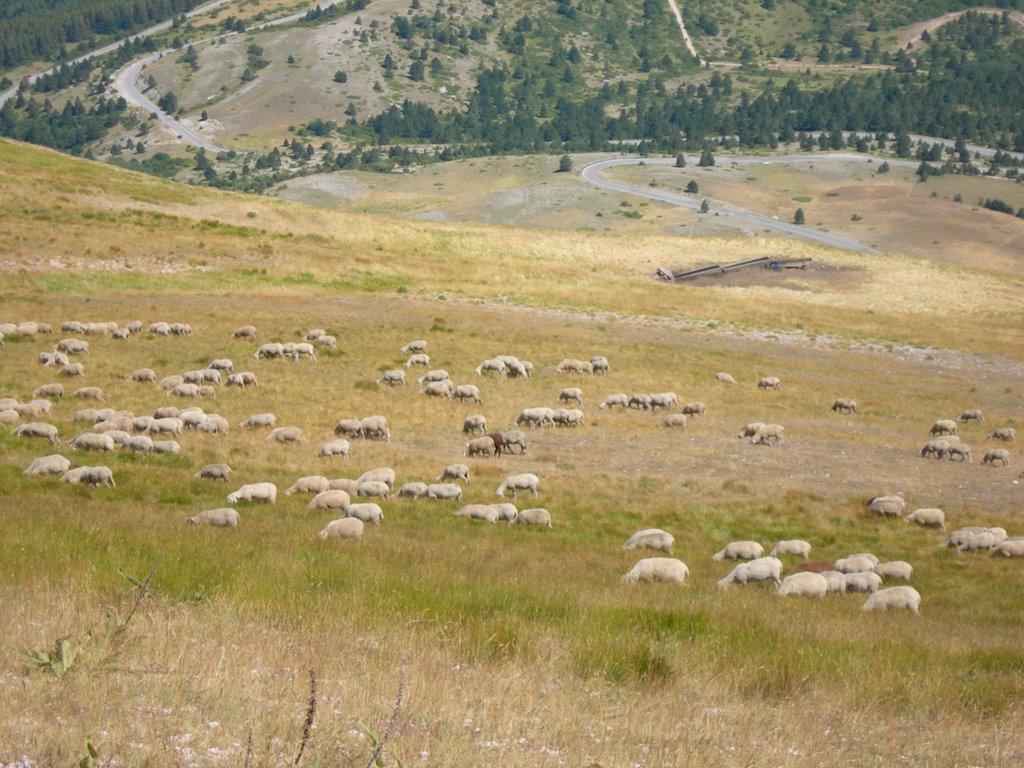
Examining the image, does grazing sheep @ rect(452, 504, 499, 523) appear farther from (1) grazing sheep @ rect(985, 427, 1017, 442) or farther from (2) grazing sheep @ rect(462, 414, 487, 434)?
(1) grazing sheep @ rect(985, 427, 1017, 442)

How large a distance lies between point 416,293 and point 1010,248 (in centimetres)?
8200

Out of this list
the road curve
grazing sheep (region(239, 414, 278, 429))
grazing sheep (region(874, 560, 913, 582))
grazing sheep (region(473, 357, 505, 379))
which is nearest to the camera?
grazing sheep (region(874, 560, 913, 582))

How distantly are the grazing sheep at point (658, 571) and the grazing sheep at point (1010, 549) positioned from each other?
8.46 m

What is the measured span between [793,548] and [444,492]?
7.56 metres

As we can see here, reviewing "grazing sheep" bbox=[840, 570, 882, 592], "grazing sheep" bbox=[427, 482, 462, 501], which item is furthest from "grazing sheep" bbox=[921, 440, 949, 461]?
"grazing sheep" bbox=[427, 482, 462, 501]

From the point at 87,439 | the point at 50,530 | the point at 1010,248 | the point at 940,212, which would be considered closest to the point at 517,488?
the point at 87,439

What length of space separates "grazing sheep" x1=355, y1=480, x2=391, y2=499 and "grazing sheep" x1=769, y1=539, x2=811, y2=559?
8.22 meters

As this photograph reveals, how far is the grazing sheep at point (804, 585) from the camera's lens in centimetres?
1677

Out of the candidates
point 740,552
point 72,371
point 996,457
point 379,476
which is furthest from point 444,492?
point 996,457

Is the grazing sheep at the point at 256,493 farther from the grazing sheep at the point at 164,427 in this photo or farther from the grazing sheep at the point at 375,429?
the grazing sheep at the point at 375,429

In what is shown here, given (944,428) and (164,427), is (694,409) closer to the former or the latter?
(944,428)

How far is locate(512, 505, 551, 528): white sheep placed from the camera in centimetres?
2150

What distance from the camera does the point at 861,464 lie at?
3056 centimetres

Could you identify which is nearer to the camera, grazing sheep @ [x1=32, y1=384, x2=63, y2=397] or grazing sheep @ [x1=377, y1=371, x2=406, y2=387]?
grazing sheep @ [x1=32, y1=384, x2=63, y2=397]
